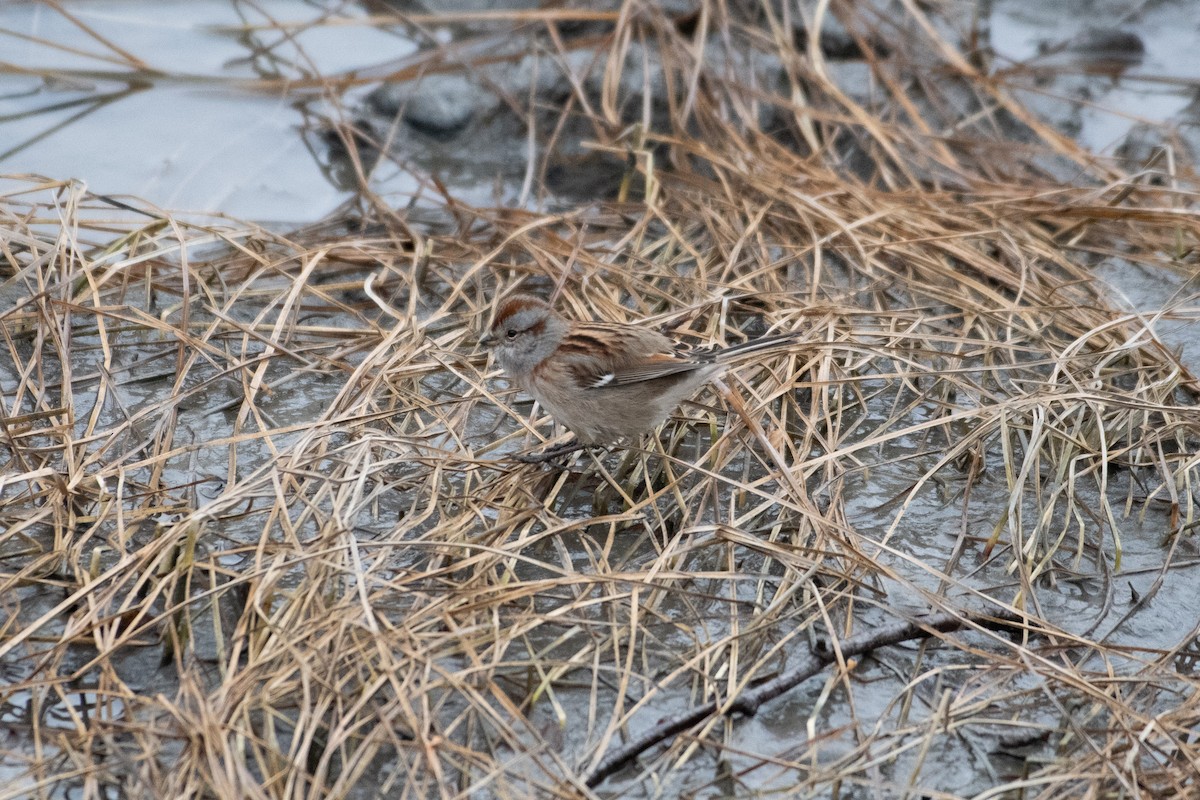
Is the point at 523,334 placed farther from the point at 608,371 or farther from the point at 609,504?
the point at 609,504

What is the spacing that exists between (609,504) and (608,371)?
1.60 ft

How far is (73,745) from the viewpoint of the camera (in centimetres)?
290

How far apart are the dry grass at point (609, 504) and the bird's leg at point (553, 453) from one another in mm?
90

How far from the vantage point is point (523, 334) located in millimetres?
4430

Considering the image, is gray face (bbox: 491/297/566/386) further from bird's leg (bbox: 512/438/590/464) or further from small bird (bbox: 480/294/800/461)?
bird's leg (bbox: 512/438/590/464)

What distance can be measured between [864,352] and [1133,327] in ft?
4.02

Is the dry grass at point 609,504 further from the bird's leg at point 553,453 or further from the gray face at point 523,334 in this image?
the gray face at point 523,334

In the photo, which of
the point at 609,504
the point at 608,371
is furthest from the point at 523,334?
the point at 609,504

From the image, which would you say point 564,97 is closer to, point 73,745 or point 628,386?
point 628,386

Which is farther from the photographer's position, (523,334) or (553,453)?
(523,334)

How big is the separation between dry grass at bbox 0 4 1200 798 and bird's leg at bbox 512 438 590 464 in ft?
0.30

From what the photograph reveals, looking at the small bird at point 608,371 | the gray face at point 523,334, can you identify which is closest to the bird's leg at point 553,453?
the small bird at point 608,371

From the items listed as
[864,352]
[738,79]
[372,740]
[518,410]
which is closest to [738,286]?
[864,352]

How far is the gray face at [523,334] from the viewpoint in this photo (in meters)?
4.37
